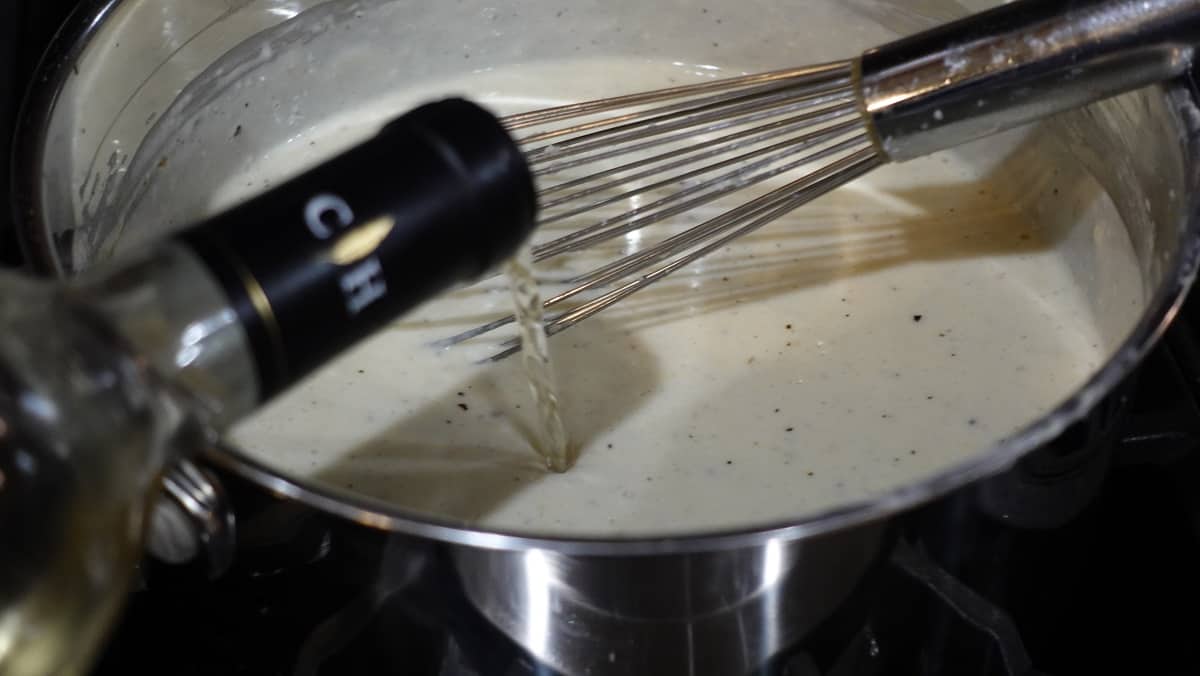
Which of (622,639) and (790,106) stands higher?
(790,106)

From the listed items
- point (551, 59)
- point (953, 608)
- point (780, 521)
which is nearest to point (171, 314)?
point (780, 521)

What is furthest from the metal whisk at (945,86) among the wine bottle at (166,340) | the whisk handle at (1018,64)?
the wine bottle at (166,340)

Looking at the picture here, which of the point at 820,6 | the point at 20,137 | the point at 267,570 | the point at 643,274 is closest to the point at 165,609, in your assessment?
the point at 267,570

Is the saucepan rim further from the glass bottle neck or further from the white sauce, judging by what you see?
the white sauce

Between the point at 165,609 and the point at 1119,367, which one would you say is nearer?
the point at 1119,367

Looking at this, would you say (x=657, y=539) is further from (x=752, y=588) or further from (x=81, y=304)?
(x=81, y=304)

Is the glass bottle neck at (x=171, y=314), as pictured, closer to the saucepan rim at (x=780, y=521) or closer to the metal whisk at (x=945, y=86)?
the saucepan rim at (x=780, y=521)

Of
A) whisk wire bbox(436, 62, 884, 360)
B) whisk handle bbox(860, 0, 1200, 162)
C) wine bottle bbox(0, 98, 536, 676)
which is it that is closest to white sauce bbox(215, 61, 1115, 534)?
→ whisk wire bbox(436, 62, 884, 360)

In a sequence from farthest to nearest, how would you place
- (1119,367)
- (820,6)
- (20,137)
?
(820,6) < (20,137) < (1119,367)
